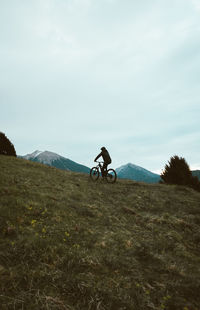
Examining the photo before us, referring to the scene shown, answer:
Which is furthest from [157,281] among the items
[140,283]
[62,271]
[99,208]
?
[99,208]

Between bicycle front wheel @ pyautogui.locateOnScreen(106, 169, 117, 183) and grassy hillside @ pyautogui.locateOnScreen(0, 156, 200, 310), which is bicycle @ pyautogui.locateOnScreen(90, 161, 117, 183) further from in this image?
grassy hillside @ pyautogui.locateOnScreen(0, 156, 200, 310)

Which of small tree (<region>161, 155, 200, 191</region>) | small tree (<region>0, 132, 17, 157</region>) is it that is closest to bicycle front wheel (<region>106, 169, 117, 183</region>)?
small tree (<region>161, 155, 200, 191</region>)

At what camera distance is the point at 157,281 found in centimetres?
381

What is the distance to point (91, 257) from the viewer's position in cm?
431

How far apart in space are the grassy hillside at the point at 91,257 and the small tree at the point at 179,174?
1524 centimetres

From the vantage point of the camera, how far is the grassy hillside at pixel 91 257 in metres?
3.12

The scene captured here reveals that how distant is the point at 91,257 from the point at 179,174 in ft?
68.9

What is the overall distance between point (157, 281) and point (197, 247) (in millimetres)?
3077

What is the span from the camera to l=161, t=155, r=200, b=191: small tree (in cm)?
2206

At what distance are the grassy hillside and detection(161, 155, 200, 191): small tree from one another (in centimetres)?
1524

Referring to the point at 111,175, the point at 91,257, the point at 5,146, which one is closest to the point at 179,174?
the point at 111,175

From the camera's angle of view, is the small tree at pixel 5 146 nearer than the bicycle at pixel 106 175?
No

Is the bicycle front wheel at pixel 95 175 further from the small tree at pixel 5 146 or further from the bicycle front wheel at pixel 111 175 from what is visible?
the small tree at pixel 5 146

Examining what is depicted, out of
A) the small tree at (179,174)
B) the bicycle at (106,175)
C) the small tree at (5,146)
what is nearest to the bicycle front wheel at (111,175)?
the bicycle at (106,175)
